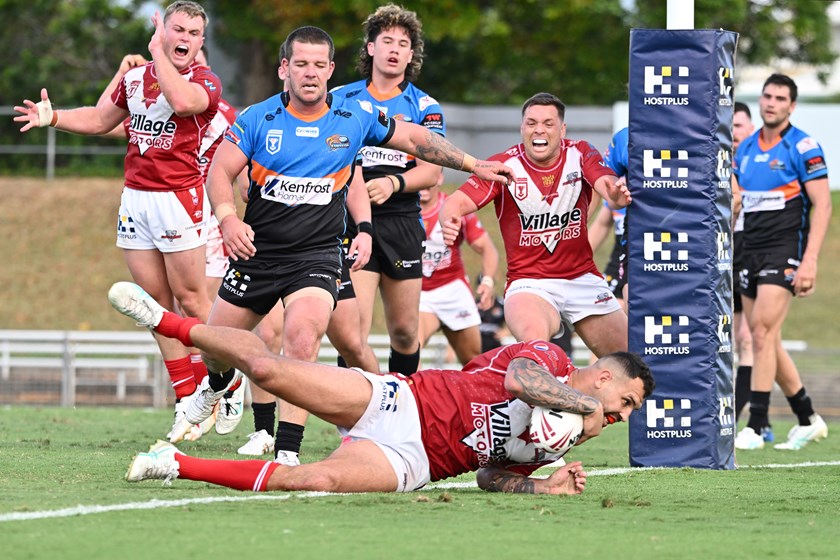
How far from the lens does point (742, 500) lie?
263 inches

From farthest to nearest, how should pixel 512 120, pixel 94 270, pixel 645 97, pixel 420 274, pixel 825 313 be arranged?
pixel 512 120, pixel 94 270, pixel 825 313, pixel 420 274, pixel 645 97

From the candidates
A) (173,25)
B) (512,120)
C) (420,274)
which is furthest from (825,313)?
(173,25)

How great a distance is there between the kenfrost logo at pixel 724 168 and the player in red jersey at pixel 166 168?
319cm

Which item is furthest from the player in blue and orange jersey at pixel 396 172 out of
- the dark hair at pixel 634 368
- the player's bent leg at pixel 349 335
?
the dark hair at pixel 634 368

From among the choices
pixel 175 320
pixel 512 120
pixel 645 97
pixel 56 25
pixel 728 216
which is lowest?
pixel 175 320

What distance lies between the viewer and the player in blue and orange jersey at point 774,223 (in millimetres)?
11023

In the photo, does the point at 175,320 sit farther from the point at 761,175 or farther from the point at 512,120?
the point at 512,120

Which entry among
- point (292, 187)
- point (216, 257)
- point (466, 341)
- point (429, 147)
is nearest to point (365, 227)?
point (429, 147)

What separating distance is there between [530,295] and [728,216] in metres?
1.31

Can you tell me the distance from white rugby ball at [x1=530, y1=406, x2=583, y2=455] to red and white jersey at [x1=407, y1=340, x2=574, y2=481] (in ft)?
0.72

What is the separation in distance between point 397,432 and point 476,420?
0.37 m

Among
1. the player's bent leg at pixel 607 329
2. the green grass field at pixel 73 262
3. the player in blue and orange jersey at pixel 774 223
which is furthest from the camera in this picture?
the green grass field at pixel 73 262

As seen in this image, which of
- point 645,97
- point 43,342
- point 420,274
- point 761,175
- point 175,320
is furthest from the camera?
point 43,342

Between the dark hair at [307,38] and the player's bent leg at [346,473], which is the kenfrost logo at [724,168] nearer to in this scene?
the dark hair at [307,38]
